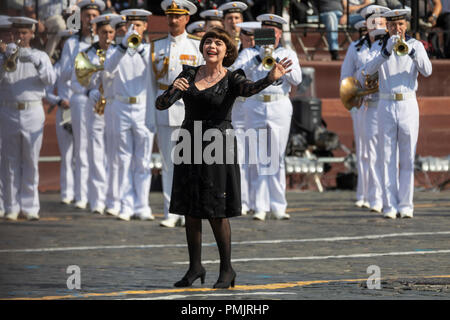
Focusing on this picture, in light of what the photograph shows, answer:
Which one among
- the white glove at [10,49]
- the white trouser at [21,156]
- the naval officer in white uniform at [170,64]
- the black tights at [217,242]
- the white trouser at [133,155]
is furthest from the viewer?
the white trouser at [133,155]

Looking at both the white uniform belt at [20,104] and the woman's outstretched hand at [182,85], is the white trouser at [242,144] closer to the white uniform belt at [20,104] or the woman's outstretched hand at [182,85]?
the white uniform belt at [20,104]

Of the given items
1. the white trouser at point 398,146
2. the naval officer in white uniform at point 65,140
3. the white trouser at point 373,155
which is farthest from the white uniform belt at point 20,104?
the white trouser at point 373,155

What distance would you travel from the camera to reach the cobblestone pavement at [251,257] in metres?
9.19

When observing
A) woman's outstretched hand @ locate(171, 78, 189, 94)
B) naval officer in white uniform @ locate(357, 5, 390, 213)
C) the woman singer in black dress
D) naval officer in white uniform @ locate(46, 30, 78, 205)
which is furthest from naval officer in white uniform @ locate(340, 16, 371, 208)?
woman's outstretched hand @ locate(171, 78, 189, 94)

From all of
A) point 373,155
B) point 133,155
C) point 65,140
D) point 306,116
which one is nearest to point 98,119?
point 65,140

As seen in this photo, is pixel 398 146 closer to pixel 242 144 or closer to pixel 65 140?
pixel 242 144

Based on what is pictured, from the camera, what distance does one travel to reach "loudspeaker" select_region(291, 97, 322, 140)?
64.1 feet

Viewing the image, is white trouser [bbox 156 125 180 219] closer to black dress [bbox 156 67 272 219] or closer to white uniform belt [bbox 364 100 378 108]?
white uniform belt [bbox 364 100 378 108]

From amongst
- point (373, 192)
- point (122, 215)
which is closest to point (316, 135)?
point (373, 192)

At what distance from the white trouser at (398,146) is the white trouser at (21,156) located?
3950 millimetres

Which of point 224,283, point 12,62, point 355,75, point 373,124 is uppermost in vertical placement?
point 12,62

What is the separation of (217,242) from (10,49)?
238 inches

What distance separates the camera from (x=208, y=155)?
9453mm

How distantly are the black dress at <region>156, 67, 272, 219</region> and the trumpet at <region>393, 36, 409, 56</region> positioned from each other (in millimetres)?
5318
